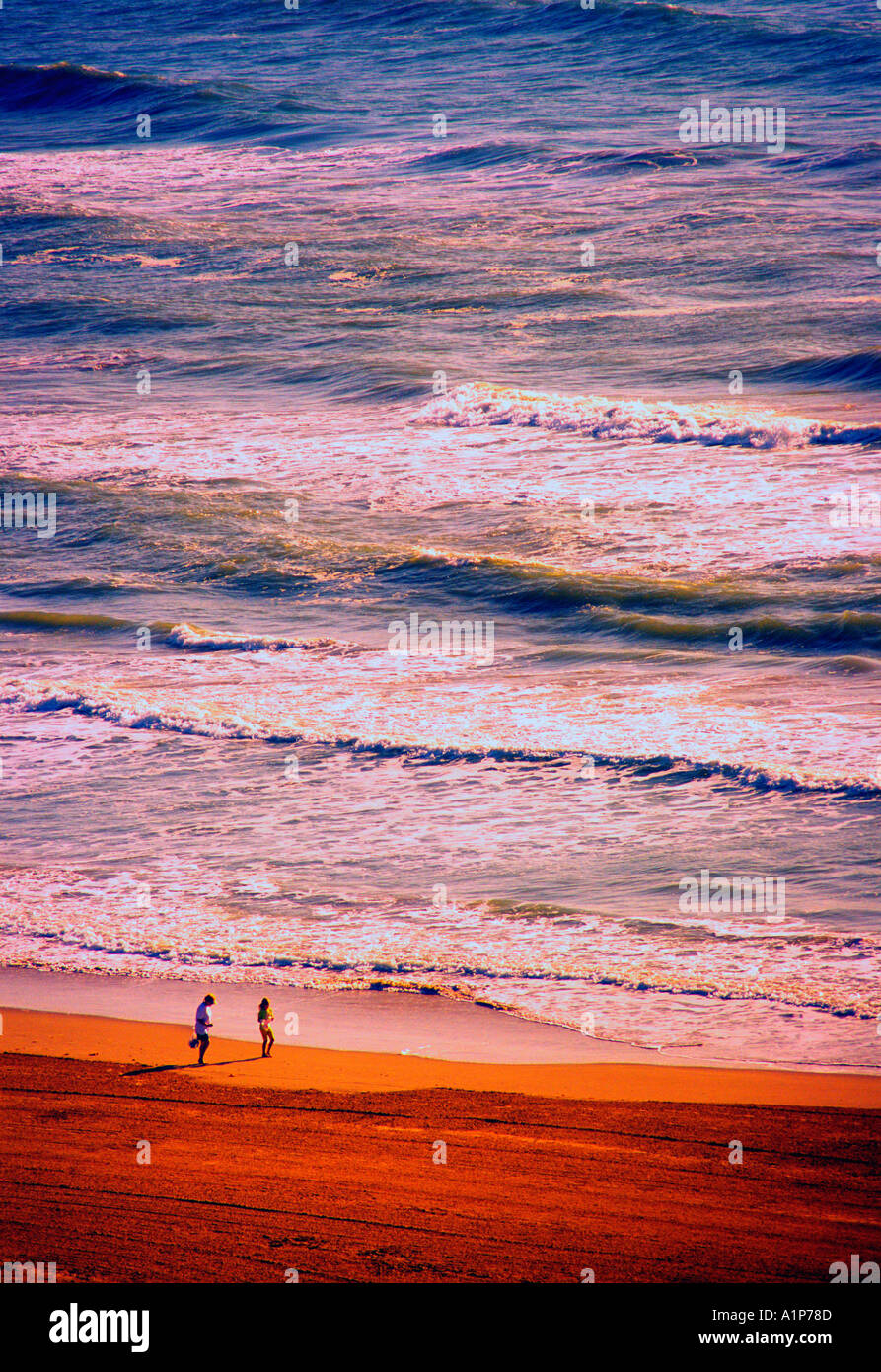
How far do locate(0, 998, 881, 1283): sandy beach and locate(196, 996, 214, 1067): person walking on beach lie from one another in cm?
12

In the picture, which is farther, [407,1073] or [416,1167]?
[407,1073]

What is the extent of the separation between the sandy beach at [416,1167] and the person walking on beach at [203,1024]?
0.12 metres

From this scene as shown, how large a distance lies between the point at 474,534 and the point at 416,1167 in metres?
15.4

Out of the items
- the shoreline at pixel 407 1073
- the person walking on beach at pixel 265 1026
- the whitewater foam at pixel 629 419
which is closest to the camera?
the shoreline at pixel 407 1073

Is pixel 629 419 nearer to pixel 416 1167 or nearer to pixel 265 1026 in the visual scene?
pixel 265 1026

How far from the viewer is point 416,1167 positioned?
7.20 metres

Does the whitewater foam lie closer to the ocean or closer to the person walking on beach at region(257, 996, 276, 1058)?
the ocean

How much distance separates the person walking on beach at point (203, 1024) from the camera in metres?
8.95

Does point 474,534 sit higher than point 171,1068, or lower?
higher

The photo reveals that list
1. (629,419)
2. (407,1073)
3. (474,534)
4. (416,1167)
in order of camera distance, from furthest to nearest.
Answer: (629,419)
(474,534)
(407,1073)
(416,1167)

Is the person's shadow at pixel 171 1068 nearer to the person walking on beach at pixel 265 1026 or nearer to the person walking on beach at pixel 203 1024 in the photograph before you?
the person walking on beach at pixel 203 1024

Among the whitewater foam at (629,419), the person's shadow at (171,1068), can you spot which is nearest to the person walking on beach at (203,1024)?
the person's shadow at (171,1068)

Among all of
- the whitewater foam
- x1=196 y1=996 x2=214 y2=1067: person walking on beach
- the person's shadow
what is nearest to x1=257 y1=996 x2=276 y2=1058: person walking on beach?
the person's shadow

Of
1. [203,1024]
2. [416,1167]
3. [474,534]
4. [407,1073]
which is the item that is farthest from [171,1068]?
[474,534]
